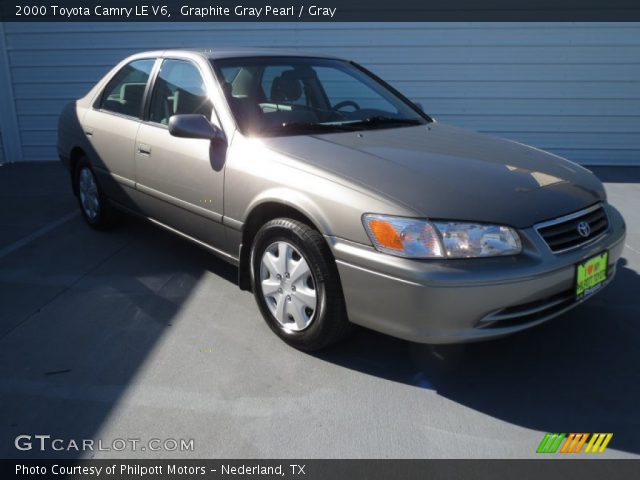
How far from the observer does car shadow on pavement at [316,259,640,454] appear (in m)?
2.33

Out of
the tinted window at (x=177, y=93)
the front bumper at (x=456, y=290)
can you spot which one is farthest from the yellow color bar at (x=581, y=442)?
the tinted window at (x=177, y=93)

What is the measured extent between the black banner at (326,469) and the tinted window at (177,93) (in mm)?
1985

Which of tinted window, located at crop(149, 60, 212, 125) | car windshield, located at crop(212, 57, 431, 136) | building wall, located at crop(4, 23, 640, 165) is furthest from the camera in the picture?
building wall, located at crop(4, 23, 640, 165)

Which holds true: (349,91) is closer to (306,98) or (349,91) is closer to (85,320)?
(306,98)

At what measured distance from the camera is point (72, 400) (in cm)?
243

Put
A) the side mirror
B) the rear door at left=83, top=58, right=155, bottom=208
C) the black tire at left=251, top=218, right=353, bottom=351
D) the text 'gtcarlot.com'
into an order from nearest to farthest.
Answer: the text 'gtcarlot.com' → the black tire at left=251, top=218, right=353, bottom=351 → the side mirror → the rear door at left=83, top=58, right=155, bottom=208

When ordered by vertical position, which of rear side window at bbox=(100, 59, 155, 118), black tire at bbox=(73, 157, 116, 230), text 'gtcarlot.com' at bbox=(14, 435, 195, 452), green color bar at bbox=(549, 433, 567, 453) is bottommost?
black tire at bbox=(73, 157, 116, 230)

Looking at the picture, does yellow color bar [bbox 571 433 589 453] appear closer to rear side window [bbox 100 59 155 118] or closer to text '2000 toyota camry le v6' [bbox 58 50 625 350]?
text '2000 toyota camry le v6' [bbox 58 50 625 350]

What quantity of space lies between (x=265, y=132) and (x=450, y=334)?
1493 millimetres

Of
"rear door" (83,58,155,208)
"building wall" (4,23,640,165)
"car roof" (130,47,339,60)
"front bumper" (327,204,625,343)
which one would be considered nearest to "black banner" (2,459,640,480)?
"front bumper" (327,204,625,343)

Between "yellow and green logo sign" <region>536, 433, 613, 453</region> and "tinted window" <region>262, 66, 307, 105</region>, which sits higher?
"tinted window" <region>262, 66, 307, 105</region>

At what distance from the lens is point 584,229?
2602 millimetres

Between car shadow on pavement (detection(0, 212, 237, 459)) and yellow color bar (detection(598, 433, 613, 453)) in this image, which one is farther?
car shadow on pavement (detection(0, 212, 237, 459))
